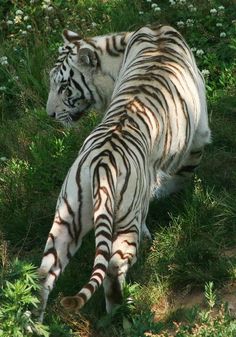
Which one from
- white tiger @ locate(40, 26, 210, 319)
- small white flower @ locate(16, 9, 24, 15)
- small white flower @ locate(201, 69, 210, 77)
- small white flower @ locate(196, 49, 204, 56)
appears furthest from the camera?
small white flower @ locate(16, 9, 24, 15)

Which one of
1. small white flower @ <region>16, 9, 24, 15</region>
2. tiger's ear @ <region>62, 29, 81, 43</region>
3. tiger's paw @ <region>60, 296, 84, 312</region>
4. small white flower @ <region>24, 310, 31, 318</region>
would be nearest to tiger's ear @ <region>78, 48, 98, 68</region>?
tiger's ear @ <region>62, 29, 81, 43</region>

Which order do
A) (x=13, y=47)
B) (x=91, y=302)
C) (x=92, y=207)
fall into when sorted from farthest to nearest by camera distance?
(x=13, y=47)
(x=91, y=302)
(x=92, y=207)

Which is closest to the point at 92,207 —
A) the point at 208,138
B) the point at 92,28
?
the point at 208,138

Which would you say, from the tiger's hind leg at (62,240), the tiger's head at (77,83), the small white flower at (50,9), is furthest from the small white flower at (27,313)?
the small white flower at (50,9)

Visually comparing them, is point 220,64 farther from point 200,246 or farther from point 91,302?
point 91,302

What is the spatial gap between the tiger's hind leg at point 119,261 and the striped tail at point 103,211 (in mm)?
170

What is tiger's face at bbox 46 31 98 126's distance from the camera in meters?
6.26

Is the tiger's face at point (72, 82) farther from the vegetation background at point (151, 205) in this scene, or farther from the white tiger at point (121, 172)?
the white tiger at point (121, 172)

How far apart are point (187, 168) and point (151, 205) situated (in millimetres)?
406

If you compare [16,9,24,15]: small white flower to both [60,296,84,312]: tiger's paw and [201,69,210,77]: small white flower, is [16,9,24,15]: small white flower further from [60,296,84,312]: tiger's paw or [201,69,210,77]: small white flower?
[60,296,84,312]: tiger's paw

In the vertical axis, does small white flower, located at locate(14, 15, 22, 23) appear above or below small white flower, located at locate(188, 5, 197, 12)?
below

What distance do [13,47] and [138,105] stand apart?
4.01 m

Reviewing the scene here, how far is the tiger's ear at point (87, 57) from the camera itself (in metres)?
6.20

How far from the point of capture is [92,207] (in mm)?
4609
